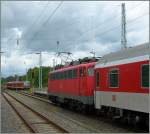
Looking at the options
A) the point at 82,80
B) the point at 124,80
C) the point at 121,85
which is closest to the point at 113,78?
the point at 121,85

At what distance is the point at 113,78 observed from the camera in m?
17.0

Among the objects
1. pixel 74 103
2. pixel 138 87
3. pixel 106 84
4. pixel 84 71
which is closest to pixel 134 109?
pixel 138 87

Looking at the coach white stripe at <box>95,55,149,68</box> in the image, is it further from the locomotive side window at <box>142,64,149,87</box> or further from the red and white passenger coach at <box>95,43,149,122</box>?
the locomotive side window at <box>142,64,149,87</box>

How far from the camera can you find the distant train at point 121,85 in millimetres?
14367

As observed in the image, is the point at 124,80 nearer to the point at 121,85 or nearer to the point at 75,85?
the point at 121,85

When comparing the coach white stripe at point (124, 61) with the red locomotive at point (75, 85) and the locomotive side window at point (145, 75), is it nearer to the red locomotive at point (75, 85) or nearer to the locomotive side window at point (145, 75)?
the locomotive side window at point (145, 75)

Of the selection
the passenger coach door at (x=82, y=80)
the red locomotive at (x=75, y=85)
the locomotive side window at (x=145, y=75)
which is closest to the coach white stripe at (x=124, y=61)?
the locomotive side window at (x=145, y=75)

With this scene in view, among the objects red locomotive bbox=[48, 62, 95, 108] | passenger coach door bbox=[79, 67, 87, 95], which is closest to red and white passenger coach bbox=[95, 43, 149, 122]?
red locomotive bbox=[48, 62, 95, 108]

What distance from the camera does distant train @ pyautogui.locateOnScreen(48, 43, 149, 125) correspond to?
47.1 feet

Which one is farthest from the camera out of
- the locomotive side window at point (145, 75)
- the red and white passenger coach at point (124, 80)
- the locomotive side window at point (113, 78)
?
the locomotive side window at point (113, 78)

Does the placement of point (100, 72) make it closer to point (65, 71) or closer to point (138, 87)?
point (138, 87)

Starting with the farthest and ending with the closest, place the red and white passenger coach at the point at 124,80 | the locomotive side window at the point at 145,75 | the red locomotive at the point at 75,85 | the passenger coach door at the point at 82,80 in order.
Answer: the passenger coach door at the point at 82,80, the red locomotive at the point at 75,85, the red and white passenger coach at the point at 124,80, the locomotive side window at the point at 145,75

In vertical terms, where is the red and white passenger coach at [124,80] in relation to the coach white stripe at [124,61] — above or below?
below

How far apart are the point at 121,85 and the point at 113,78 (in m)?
0.95
